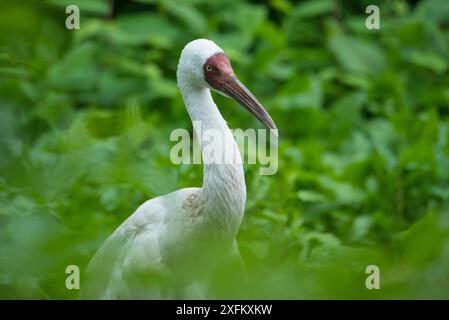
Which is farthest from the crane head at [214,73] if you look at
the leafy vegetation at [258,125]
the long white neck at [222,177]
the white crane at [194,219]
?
the leafy vegetation at [258,125]

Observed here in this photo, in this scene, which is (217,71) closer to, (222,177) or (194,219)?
(222,177)

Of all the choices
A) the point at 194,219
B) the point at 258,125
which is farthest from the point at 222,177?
the point at 258,125

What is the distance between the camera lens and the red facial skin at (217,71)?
127 inches

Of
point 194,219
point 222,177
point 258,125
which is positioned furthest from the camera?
point 258,125

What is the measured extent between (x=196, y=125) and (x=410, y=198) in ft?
8.57

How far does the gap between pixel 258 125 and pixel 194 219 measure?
11.1 ft

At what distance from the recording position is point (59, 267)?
1568 mm

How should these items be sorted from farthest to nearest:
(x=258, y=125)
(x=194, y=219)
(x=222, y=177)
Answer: (x=258, y=125), (x=194, y=219), (x=222, y=177)

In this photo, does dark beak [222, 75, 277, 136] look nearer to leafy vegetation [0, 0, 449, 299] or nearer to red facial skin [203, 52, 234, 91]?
red facial skin [203, 52, 234, 91]

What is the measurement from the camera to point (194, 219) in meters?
3.18

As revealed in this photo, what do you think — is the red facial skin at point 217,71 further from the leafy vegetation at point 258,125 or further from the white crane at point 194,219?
the leafy vegetation at point 258,125

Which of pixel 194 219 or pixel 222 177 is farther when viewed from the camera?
pixel 194 219

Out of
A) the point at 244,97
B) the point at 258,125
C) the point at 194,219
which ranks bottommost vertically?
the point at 194,219

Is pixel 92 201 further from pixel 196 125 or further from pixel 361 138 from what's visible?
pixel 361 138
